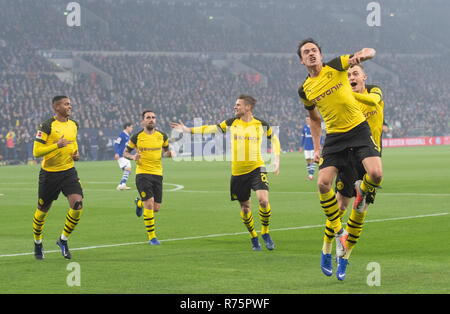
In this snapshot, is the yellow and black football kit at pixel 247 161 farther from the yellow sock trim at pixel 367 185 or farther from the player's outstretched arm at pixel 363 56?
the player's outstretched arm at pixel 363 56

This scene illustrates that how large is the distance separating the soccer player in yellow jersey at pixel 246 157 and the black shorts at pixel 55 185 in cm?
195

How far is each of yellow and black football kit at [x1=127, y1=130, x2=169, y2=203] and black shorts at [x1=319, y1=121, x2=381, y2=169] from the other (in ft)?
17.7

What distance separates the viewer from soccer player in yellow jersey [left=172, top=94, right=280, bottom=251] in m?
12.5

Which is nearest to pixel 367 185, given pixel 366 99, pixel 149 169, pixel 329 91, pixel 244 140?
pixel 366 99

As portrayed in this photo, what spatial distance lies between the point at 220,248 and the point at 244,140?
1798mm

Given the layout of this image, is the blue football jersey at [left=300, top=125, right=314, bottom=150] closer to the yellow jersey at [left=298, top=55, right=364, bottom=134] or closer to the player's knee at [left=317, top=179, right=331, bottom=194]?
the yellow jersey at [left=298, top=55, right=364, bottom=134]

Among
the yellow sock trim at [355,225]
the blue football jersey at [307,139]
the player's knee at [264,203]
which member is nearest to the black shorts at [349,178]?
the yellow sock trim at [355,225]

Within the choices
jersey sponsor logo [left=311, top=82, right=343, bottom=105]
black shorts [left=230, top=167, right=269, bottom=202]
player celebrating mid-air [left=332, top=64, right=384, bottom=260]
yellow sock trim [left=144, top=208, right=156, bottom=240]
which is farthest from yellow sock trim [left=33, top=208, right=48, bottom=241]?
jersey sponsor logo [left=311, top=82, right=343, bottom=105]

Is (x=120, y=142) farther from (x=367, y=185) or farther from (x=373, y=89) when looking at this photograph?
(x=367, y=185)

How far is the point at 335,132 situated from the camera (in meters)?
9.21

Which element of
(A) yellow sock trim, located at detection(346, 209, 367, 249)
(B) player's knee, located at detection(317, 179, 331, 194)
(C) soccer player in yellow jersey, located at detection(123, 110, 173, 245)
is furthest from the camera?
(C) soccer player in yellow jersey, located at detection(123, 110, 173, 245)
